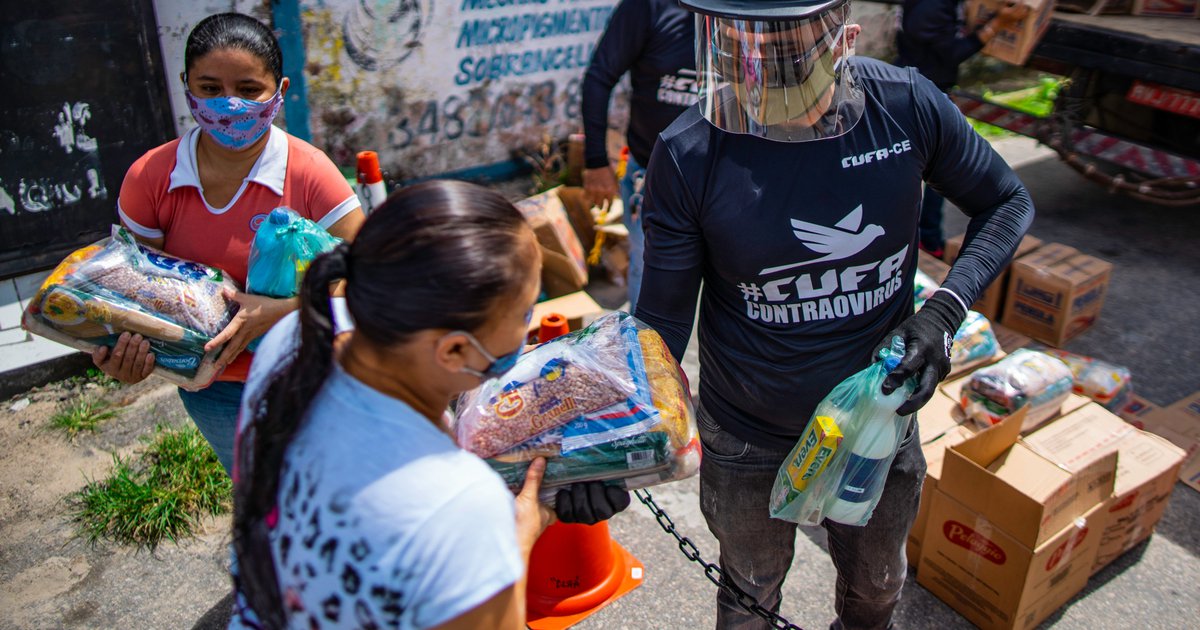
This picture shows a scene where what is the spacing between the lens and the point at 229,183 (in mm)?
2455

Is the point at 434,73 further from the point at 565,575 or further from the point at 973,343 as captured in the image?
the point at 565,575

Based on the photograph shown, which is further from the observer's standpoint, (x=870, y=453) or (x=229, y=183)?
(x=229, y=183)

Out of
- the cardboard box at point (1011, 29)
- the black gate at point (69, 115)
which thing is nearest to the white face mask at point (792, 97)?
the cardboard box at point (1011, 29)

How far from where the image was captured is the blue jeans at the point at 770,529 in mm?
2217

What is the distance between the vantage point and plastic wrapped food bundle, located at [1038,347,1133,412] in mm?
3908

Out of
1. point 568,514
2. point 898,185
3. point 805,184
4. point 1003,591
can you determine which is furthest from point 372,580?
point 1003,591

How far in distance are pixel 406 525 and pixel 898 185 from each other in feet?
4.53

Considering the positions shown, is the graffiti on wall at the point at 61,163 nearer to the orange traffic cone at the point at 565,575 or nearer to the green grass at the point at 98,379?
the green grass at the point at 98,379

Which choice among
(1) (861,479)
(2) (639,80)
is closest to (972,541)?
(1) (861,479)

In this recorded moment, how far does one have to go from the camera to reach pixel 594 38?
6.17m

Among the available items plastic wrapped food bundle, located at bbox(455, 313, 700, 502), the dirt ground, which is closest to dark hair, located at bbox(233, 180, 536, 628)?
plastic wrapped food bundle, located at bbox(455, 313, 700, 502)

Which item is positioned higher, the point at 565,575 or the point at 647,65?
the point at 647,65

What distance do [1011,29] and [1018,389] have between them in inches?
98.6

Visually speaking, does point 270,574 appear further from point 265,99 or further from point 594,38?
point 594,38
